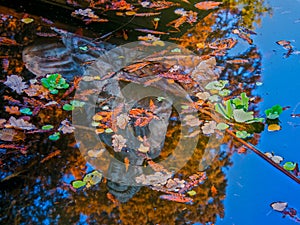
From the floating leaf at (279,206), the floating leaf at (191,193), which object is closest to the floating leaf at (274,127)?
the floating leaf at (279,206)

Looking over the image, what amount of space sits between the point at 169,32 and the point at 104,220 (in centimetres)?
191

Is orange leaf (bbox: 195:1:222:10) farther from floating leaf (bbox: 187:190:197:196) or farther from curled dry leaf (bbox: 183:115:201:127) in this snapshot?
floating leaf (bbox: 187:190:197:196)

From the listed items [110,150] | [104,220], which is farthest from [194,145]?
[104,220]

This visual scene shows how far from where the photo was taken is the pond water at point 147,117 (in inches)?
77.9

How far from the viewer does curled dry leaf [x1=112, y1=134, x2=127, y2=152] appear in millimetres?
2270

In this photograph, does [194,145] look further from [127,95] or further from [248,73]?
[248,73]

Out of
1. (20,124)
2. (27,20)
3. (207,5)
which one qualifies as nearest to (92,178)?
(20,124)

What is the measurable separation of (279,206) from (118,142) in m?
0.99

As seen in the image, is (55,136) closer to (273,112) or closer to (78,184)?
(78,184)

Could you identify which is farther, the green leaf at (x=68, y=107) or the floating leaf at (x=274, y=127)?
the green leaf at (x=68, y=107)

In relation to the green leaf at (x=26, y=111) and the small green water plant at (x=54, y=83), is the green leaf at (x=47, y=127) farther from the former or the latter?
the small green water plant at (x=54, y=83)

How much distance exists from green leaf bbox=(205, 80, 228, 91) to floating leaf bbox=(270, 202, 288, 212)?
0.99 metres

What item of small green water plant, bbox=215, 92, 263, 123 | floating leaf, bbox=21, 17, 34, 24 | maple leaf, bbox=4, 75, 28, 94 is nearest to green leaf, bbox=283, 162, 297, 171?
small green water plant, bbox=215, 92, 263, 123

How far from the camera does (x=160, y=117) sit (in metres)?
2.46
